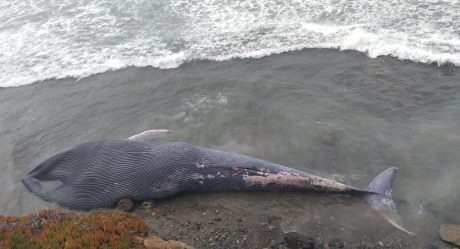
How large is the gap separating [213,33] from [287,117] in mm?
5673

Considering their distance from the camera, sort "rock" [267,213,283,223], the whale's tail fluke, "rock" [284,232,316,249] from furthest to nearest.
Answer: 1. "rock" [267,213,283,223]
2. the whale's tail fluke
3. "rock" [284,232,316,249]

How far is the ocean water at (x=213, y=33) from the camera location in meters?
14.1

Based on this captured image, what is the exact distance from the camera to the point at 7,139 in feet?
40.4

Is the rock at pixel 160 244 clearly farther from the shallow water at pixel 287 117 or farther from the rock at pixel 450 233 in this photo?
the rock at pixel 450 233

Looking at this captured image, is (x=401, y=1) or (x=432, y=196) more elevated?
Result: (x=401, y=1)

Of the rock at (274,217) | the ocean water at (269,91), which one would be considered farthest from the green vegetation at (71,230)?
the rock at (274,217)

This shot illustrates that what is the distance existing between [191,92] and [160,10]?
6.27 metres

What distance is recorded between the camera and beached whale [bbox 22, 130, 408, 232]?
9508 millimetres

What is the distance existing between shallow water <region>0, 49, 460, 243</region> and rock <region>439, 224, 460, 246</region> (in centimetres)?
22

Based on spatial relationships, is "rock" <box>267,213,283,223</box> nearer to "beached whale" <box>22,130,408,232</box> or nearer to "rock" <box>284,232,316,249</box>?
"rock" <box>284,232,316,249</box>

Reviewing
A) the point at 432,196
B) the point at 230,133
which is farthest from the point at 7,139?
the point at 432,196

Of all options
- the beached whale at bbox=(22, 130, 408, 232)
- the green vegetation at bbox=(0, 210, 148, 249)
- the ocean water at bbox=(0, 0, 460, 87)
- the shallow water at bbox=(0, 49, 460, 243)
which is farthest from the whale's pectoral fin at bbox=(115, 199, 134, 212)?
the ocean water at bbox=(0, 0, 460, 87)

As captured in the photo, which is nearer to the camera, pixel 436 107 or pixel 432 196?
pixel 432 196

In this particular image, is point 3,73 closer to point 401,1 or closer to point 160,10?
point 160,10
